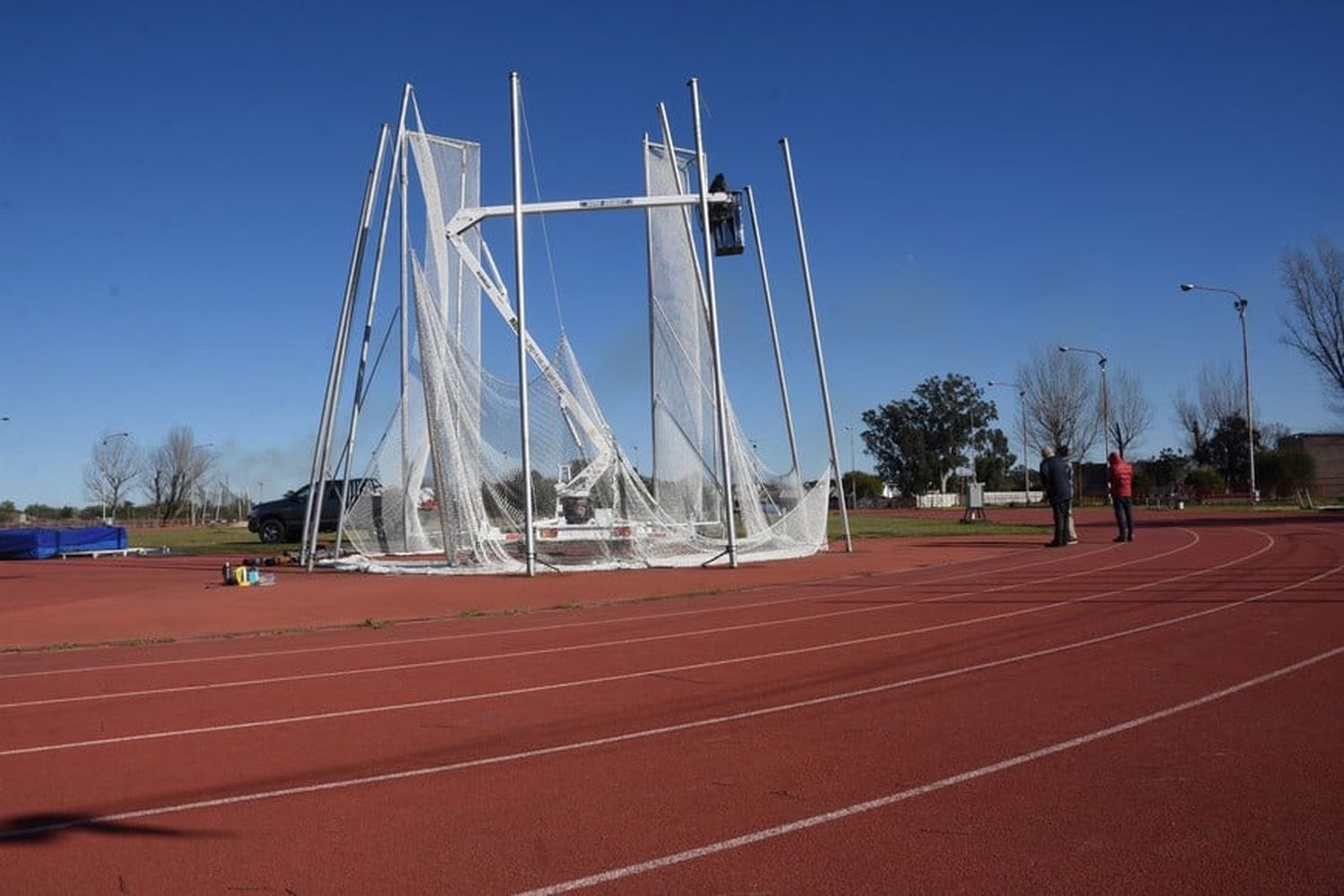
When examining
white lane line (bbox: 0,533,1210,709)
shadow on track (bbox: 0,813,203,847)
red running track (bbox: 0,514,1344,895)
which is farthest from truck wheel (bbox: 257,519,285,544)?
shadow on track (bbox: 0,813,203,847)

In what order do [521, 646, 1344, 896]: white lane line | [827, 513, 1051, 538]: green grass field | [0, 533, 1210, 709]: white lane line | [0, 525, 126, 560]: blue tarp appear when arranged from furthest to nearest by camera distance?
[0, 525, 126, 560]: blue tarp
[827, 513, 1051, 538]: green grass field
[0, 533, 1210, 709]: white lane line
[521, 646, 1344, 896]: white lane line

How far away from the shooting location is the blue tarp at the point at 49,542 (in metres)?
30.4

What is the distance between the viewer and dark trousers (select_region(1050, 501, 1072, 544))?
23.0 m

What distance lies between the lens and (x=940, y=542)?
26250mm

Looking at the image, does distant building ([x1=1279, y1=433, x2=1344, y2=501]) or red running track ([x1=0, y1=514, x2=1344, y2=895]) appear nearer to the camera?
red running track ([x1=0, y1=514, x2=1344, y2=895])

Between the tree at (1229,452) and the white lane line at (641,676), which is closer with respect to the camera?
the white lane line at (641,676)

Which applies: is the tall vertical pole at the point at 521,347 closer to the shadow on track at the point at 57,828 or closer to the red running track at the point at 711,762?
the red running track at the point at 711,762

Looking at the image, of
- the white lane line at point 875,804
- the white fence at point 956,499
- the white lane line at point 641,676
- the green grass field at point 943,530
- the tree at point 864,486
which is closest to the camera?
the white lane line at point 875,804

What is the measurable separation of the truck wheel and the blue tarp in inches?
169

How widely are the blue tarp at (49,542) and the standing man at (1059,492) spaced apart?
26030mm

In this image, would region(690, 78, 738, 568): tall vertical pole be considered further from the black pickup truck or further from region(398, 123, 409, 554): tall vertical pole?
the black pickup truck

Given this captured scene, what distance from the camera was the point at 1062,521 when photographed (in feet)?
76.5

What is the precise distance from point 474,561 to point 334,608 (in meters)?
5.45

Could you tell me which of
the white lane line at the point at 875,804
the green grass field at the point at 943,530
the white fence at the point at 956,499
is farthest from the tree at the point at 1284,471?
the white lane line at the point at 875,804
